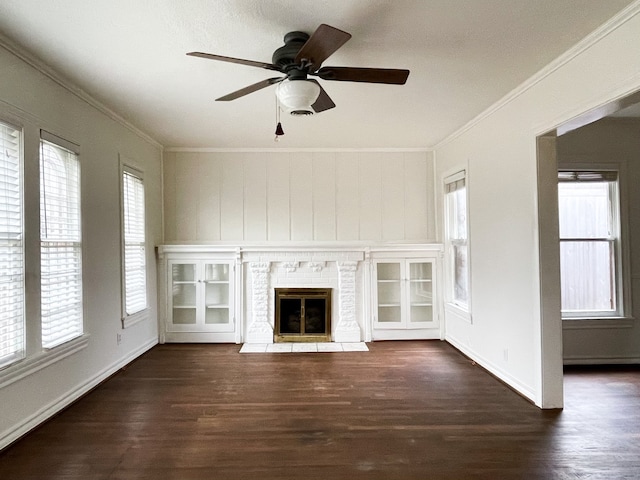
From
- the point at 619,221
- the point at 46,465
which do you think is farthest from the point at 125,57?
the point at 619,221

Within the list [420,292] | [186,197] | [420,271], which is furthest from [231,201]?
[420,292]

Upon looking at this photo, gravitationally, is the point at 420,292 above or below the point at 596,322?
above

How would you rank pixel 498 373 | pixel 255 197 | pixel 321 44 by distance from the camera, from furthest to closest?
pixel 255 197
pixel 498 373
pixel 321 44

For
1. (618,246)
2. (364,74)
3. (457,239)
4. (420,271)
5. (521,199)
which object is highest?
(364,74)

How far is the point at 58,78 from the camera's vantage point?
9.73 feet

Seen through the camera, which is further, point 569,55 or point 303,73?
point 569,55

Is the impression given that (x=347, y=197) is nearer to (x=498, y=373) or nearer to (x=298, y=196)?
(x=298, y=196)

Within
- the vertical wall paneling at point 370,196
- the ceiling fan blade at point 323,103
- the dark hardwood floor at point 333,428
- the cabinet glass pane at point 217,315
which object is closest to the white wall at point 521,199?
the dark hardwood floor at point 333,428

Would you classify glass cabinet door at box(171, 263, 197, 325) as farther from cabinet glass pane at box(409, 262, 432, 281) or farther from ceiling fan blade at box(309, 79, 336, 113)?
ceiling fan blade at box(309, 79, 336, 113)

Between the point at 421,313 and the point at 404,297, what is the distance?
0.33 m

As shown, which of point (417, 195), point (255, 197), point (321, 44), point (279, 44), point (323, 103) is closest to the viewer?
point (321, 44)

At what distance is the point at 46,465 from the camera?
7.61 ft

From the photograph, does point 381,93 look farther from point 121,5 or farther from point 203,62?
point 121,5

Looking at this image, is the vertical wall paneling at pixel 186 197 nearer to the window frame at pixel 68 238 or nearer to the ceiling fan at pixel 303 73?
the window frame at pixel 68 238
